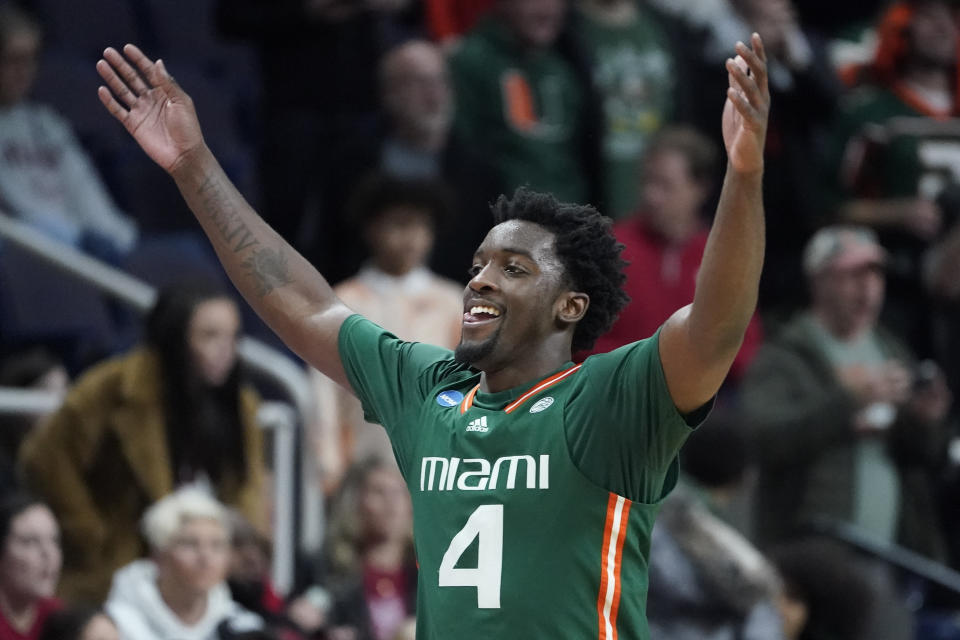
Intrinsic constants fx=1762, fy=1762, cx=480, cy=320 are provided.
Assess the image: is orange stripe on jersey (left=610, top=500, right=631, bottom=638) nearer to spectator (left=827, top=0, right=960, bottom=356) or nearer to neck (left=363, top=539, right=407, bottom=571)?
neck (left=363, top=539, right=407, bottom=571)

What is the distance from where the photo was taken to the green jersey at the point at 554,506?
360 centimetres

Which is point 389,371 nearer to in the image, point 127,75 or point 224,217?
point 224,217

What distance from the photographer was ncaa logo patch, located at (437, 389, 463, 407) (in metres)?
4.00

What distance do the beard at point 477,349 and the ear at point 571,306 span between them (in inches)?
6.5

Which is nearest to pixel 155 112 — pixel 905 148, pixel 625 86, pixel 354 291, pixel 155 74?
pixel 155 74

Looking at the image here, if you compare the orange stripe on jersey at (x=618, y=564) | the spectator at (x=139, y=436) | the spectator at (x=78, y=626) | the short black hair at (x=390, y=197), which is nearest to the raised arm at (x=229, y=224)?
the orange stripe on jersey at (x=618, y=564)

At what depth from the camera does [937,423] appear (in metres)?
7.99

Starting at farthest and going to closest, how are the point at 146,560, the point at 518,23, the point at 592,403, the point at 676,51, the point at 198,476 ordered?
the point at 676,51 < the point at 518,23 < the point at 198,476 < the point at 146,560 < the point at 592,403

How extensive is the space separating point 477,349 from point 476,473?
0.89ft

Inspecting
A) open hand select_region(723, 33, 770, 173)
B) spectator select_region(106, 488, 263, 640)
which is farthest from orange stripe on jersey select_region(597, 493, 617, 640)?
spectator select_region(106, 488, 263, 640)

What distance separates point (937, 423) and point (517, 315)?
4623 mm

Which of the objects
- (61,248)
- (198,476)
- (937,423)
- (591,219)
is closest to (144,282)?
(61,248)

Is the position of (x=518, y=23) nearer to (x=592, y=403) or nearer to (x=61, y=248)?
(x=61, y=248)

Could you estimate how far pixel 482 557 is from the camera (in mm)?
3672
